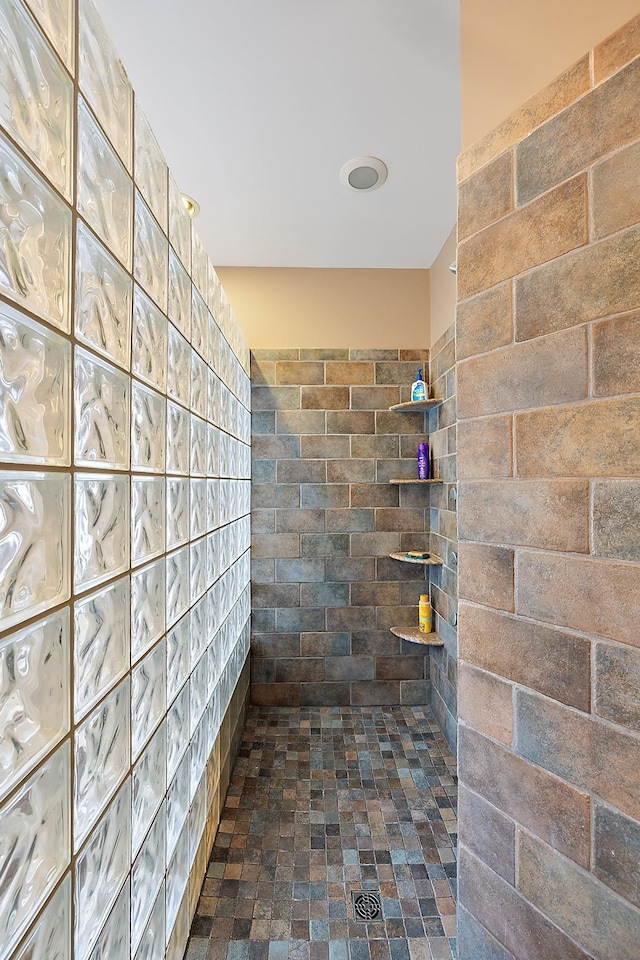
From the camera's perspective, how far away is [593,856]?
0.66 m

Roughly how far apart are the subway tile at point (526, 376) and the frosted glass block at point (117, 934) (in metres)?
0.99

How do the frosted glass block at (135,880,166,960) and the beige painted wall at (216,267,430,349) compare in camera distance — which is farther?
the beige painted wall at (216,267,430,349)

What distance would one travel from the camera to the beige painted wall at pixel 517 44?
29.5 inches

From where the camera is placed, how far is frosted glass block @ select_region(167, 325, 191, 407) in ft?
3.00

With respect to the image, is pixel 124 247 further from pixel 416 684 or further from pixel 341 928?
pixel 416 684

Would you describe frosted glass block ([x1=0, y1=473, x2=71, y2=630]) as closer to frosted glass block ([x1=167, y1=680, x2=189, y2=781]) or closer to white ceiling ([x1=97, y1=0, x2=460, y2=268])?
frosted glass block ([x1=167, y1=680, x2=189, y2=781])

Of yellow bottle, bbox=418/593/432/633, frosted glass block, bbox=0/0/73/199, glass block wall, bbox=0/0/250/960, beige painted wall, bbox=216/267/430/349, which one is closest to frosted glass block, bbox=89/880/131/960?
glass block wall, bbox=0/0/250/960

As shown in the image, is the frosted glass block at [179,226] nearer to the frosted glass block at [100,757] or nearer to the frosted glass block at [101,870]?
the frosted glass block at [100,757]

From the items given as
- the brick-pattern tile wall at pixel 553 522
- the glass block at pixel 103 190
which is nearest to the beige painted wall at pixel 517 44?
the brick-pattern tile wall at pixel 553 522

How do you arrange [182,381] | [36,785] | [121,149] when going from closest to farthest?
[36,785] < [121,149] < [182,381]

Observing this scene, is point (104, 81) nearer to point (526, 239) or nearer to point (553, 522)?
point (526, 239)

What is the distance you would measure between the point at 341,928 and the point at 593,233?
1.63 meters

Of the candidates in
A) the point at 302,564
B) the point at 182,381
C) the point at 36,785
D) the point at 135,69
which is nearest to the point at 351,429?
the point at 302,564

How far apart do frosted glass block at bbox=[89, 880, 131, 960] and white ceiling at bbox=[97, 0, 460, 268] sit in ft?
5.84
